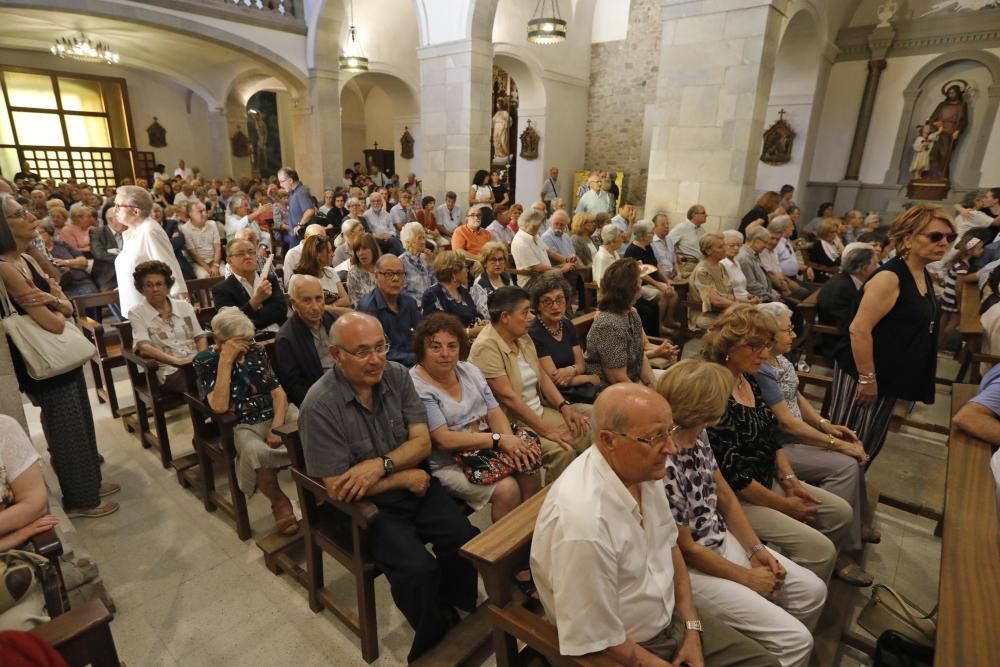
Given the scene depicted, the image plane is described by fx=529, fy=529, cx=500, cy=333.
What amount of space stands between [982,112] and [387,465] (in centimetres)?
1250

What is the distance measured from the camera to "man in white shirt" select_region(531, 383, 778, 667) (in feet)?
4.15

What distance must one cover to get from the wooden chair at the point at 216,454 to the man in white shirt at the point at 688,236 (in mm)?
5118

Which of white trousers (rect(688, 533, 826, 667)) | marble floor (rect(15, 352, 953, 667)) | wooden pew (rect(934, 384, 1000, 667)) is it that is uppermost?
wooden pew (rect(934, 384, 1000, 667))

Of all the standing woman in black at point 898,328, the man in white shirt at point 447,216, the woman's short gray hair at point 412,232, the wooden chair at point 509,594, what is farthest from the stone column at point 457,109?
the wooden chair at point 509,594

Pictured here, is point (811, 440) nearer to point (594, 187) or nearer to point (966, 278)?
point (966, 278)

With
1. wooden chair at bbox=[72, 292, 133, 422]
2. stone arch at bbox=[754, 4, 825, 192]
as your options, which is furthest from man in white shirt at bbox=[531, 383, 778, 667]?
stone arch at bbox=[754, 4, 825, 192]

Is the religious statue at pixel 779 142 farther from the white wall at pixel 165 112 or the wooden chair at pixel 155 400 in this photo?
the white wall at pixel 165 112

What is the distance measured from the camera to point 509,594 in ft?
5.00

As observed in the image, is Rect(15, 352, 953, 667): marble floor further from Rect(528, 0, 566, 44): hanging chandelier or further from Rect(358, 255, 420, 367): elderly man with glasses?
Rect(528, 0, 566, 44): hanging chandelier

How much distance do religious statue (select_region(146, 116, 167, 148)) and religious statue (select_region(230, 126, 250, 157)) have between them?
192 centimetres

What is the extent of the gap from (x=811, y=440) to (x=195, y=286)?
4.65 metres

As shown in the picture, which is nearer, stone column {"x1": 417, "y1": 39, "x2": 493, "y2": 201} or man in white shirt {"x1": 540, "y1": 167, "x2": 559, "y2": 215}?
stone column {"x1": 417, "y1": 39, "x2": 493, "y2": 201}

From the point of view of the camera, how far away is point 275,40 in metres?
9.73

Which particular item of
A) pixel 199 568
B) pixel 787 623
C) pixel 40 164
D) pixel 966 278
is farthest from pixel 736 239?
pixel 40 164
